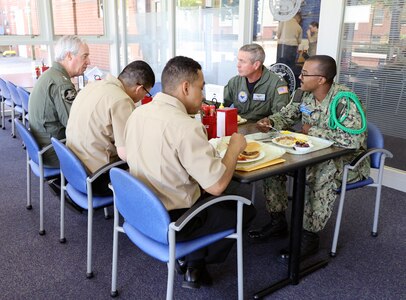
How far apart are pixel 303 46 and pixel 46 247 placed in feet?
9.97

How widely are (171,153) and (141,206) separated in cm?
24

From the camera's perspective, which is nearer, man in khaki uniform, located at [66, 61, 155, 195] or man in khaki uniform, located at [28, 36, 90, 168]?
man in khaki uniform, located at [66, 61, 155, 195]

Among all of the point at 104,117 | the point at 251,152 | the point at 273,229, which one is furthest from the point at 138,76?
the point at 273,229

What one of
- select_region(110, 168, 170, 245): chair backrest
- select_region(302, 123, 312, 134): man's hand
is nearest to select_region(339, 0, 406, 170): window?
select_region(302, 123, 312, 134): man's hand

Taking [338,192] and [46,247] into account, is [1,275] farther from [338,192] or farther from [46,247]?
[338,192]

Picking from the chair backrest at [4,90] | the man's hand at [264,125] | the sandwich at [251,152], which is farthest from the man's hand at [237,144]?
the chair backrest at [4,90]

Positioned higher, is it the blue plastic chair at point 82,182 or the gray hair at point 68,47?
the gray hair at point 68,47

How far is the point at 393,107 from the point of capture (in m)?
3.40

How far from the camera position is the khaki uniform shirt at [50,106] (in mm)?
2572

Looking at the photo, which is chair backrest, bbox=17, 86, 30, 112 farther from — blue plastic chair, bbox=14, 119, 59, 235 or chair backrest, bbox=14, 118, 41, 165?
chair backrest, bbox=14, 118, 41, 165

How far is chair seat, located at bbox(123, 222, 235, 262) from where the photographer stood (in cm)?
160

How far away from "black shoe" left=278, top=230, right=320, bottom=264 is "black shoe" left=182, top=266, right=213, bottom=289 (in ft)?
1.63

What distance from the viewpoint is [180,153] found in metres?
1.55

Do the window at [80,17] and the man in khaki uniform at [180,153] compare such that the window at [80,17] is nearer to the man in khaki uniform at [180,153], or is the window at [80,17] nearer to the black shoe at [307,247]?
the man in khaki uniform at [180,153]
